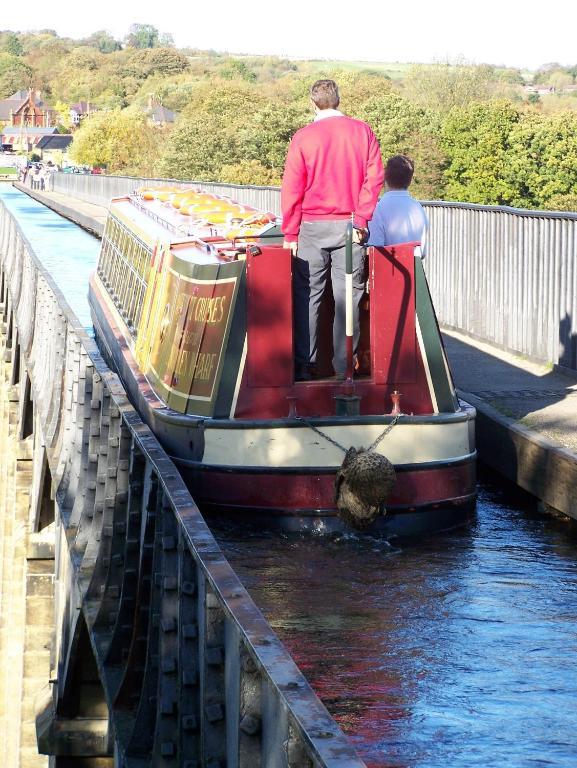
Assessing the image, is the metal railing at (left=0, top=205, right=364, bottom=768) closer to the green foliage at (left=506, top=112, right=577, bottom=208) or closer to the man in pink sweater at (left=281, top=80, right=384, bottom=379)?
the man in pink sweater at (left=281, top=80, right=384, bottom=379)

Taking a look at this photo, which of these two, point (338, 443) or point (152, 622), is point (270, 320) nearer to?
point (338, 443)

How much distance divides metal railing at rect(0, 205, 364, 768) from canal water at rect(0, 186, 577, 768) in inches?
34.8

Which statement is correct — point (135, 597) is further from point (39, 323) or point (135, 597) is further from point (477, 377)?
point (39, 323)

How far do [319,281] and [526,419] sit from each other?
2582 mm

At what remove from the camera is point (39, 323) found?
1524 cm

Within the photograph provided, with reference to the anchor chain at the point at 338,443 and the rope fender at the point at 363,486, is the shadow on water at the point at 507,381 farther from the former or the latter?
the rope fender at the point at 363,486

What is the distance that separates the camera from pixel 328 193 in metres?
9.55

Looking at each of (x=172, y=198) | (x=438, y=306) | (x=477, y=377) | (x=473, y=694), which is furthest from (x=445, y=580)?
(x=438, y=306)

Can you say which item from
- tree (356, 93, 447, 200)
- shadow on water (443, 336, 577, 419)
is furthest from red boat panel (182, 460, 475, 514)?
tree (356, 93, 447, 200)

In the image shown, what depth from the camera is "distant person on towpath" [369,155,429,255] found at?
10.4 meters

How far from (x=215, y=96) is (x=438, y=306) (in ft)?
214

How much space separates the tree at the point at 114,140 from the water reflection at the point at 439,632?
8909cm

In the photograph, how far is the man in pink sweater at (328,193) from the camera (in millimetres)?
9500

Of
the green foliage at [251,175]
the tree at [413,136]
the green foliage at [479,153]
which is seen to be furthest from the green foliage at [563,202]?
the green foliage at [251,175]
